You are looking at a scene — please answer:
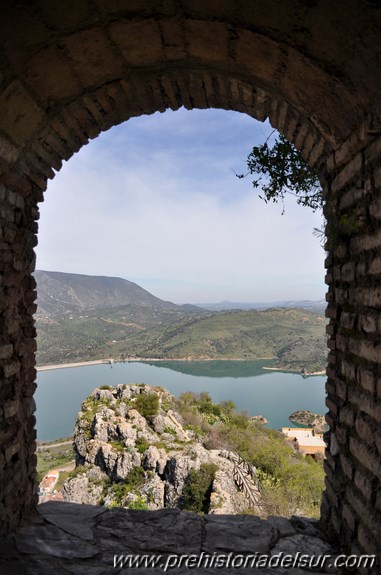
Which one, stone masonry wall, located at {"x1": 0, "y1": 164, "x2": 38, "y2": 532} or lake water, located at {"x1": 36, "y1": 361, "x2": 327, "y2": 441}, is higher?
stone masonry wall, located at {"x1": 0, "y1": 164, "x2": 38, "y2": 532}

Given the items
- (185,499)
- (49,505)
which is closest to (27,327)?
(49,505)

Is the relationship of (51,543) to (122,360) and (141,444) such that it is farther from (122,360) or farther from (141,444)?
(122,360)

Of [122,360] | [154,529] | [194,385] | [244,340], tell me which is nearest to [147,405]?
[154,529]

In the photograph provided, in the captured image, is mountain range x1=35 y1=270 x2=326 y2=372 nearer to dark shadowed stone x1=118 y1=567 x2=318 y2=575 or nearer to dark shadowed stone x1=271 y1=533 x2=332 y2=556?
dark shadowed stone x1=271 y1=533 x2=332 y2=556

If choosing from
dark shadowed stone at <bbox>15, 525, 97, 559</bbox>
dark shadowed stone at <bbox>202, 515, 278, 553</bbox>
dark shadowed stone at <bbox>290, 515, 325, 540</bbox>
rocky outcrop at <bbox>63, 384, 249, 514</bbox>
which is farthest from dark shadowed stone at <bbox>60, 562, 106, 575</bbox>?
rocky outcrop at <bbox>63, 384, 249, 514</bbox>

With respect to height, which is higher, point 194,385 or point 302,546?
point 302,546

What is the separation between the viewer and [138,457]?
49.8 ft

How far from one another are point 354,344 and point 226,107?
2.18m

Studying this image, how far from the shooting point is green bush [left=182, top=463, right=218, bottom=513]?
39.2 ft

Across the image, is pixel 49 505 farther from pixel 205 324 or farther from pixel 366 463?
pixel 205 324

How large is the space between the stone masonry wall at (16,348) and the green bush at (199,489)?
32.8 feet

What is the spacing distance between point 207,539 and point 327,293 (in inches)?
80.7

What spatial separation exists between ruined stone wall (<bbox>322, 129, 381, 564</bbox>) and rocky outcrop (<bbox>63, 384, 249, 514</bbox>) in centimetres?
894

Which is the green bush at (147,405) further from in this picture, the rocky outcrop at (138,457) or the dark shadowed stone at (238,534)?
the dark shadowed stone at (238,534)
